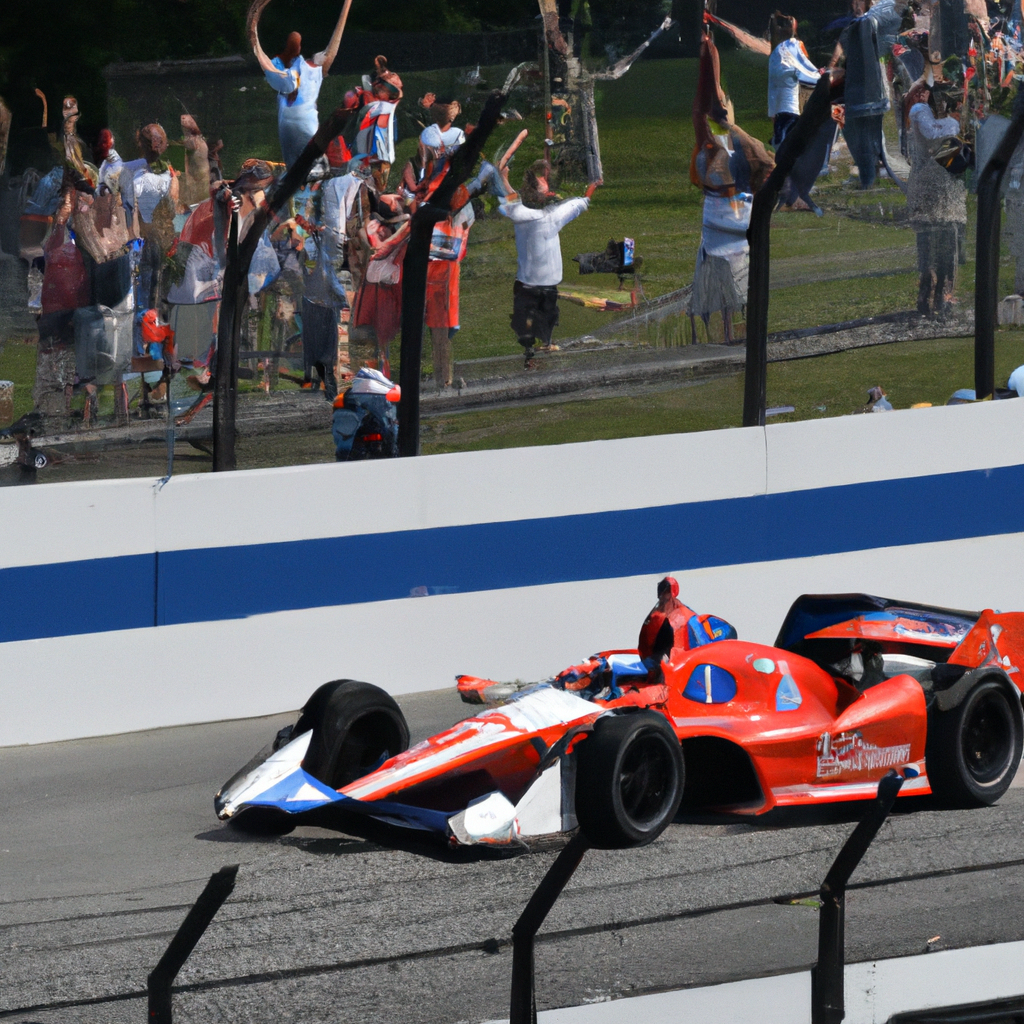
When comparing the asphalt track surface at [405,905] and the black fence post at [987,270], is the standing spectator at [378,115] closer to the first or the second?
the asphalt track surface at [405,905]

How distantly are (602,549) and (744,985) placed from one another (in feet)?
14.4

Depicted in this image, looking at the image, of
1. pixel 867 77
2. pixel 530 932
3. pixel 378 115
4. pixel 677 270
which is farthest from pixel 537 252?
pixel 530 932

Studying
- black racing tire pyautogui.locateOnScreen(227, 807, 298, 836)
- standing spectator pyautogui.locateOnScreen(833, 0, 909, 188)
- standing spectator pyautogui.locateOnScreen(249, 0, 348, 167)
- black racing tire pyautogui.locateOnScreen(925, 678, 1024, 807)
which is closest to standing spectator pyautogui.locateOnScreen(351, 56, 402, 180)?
standing spectator pyautogui.locateOnScreen(249, 0, 348, 167)

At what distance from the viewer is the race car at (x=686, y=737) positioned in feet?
15.6

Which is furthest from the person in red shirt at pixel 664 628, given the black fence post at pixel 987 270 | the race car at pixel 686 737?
the black fence post at pixel 987 270

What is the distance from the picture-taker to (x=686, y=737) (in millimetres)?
5043

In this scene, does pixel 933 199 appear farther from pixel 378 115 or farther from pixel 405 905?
pixel 405 905

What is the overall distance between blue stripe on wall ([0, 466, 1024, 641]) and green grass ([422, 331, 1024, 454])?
0.47 metres

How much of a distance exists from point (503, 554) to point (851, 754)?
105 inches

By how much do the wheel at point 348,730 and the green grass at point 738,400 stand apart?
218cm

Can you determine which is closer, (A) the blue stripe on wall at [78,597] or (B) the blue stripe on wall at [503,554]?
(A) the blue stripe on wall at [78,597]

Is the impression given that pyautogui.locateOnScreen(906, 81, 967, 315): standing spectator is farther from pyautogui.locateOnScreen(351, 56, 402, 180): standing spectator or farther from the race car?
the race car

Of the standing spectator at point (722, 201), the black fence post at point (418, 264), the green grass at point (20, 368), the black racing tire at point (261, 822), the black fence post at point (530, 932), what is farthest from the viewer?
the standing spectator at point (722, 201)

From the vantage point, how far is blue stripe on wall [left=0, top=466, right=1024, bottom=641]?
6672 mm
